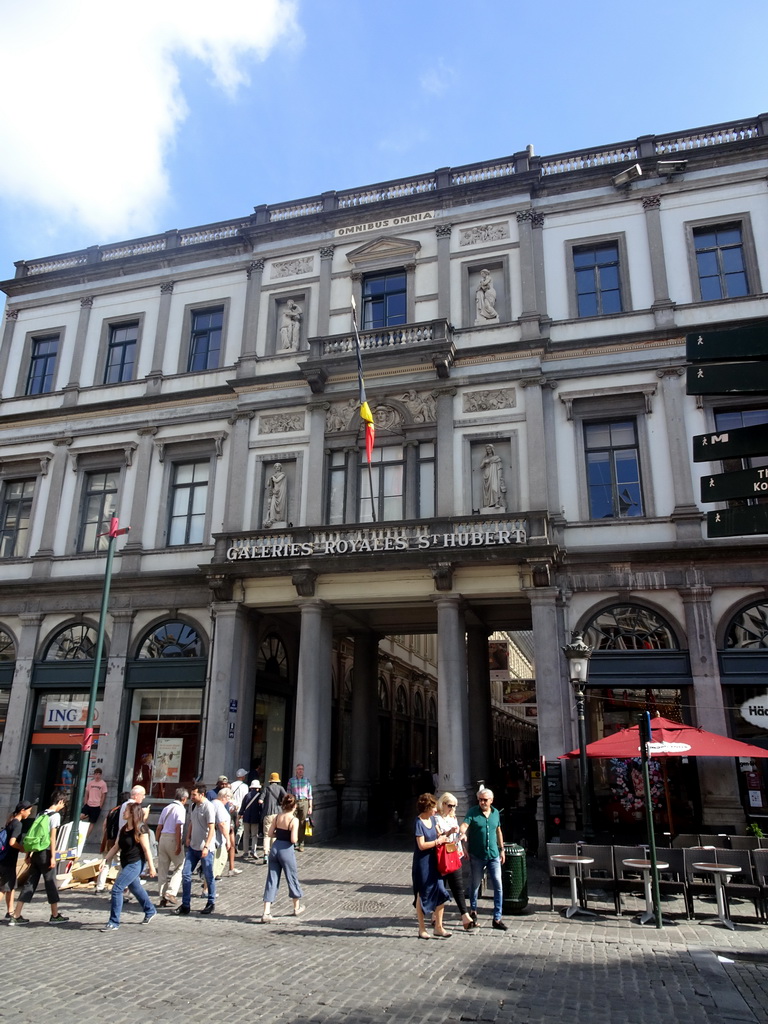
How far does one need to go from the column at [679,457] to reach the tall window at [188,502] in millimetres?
14140

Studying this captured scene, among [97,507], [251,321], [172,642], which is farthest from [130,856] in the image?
A: [251,321]

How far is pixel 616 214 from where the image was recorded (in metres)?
23.1

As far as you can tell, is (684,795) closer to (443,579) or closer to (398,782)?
(443,579)

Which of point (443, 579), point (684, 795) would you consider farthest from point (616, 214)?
point (684, 795)

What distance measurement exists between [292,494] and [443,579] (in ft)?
19.8

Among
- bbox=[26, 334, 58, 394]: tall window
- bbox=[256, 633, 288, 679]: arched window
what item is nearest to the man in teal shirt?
bbox=[256, 633, 288, 679]: arched window

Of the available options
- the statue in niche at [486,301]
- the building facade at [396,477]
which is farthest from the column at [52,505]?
the statue in niche at [486,301]

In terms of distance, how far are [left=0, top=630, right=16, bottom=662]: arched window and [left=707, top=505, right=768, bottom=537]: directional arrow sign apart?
24.3 metres

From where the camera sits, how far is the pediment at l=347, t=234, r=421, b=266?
24.7 meters

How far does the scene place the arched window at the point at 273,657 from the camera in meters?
24.1

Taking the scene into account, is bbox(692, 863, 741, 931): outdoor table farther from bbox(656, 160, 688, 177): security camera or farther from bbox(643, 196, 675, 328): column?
bbox(656, 160, 688, 177): security camera

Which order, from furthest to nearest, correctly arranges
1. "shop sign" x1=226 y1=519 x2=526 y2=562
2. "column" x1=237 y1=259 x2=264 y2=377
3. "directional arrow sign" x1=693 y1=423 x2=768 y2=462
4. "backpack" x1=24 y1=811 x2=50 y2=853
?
"column" x1=237 y1=259 x2=264 y2=377
"shop sign" x1=226 y1=519 x2=526 y2=562
"backpack" x1=24 y1=811 x2=50 y2=853
"directional arrow sign" x1=693 y1=423 x2=768 y2=462

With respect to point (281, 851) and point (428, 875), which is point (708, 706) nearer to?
point (428, 875)

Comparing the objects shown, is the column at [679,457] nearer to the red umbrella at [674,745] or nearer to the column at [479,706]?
the red umbrella at [674,745]
